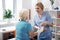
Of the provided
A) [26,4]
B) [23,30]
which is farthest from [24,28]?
[26,4]

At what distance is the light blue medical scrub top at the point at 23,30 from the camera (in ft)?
6.93

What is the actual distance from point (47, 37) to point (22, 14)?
2.57 feet

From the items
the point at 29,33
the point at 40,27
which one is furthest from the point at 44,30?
the point at 29,33

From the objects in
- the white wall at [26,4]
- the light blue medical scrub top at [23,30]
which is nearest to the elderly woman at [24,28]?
the light blue medical scrub top at [23,30]

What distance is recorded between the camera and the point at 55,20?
Answer: 4508 mm

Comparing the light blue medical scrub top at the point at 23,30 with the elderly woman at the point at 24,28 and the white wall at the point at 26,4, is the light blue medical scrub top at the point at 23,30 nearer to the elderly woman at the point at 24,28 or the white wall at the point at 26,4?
the elderly woman at the point at 24,28

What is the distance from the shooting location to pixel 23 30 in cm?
213

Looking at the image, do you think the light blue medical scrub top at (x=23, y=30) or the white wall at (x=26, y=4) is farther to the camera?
the white wall at (x=26, y=4)

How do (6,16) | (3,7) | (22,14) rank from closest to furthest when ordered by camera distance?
1. (22,14)
2. (6,16)
3. (3,7)

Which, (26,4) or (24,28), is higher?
(26,4)

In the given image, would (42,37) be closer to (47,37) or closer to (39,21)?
(47,37)

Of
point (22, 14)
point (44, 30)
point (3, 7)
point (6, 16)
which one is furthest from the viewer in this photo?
point (3, 7)

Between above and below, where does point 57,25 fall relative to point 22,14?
below

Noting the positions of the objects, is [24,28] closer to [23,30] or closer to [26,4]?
[23,30]
